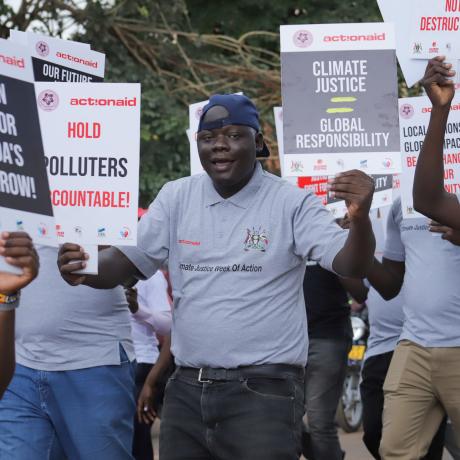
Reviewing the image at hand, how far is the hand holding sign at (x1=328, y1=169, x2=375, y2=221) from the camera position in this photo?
16.2 ft

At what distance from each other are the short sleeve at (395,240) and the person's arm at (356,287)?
122cm

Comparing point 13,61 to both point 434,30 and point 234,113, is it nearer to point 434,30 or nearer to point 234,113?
point 234,113

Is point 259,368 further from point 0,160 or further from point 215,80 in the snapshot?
point 215,80

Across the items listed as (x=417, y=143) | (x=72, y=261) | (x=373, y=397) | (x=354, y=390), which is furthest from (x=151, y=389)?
(x=354, y=390)

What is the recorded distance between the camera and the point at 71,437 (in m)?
5.83

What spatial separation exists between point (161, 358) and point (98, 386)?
5.89 feet

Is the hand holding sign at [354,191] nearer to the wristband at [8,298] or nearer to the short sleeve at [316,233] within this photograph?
the short sleeve at [316,233]

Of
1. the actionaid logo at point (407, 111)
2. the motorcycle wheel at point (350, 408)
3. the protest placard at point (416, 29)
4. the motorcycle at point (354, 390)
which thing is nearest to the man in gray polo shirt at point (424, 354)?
the actionaid logo at point (407, 111)

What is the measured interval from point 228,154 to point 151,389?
2.73 m

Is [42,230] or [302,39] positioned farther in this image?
[302,39]

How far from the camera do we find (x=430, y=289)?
659 centimetres

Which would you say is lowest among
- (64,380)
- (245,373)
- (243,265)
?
(64,380)

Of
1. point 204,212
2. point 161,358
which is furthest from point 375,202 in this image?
point 204,212

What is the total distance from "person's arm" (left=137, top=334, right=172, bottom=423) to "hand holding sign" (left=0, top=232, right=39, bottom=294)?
377 cm
